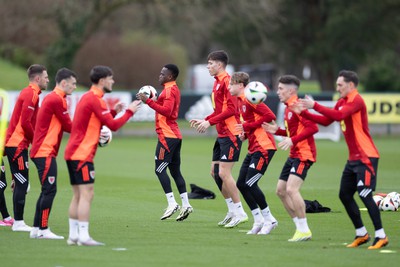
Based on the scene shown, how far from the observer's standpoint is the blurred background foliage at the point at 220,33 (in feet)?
149

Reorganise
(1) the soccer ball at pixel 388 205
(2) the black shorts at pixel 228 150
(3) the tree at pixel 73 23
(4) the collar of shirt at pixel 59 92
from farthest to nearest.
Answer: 1. (3) the tree at pixel 73 23
2. (1) the soccer ball at pixel 388 205
3. (2) the black shorts at pixel 228 150
4. (4) the collar of shirt at pixel 59 92

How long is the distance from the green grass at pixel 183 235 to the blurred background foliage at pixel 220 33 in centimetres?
2404

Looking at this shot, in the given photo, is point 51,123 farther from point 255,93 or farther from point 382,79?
point 382,79

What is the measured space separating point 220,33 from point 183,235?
1609 inches

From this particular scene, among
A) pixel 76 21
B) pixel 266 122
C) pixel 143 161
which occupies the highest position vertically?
pixel 76 21

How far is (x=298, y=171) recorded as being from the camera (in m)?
11.8

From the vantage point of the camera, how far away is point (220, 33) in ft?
172

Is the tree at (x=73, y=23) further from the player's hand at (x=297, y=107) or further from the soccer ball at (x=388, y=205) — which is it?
the player's hand at (x=297, y=107)

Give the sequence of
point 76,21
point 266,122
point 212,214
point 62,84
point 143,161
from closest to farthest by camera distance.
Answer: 1. point 62,84
2. point 266,122
3. point 212,214
4. point 143,161
5. point 76,21

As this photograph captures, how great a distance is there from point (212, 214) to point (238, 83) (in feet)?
9.71

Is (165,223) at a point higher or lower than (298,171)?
lower

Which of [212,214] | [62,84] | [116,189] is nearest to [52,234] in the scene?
[62,84]

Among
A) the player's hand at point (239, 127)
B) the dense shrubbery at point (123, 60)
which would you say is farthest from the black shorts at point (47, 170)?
the dense shrubbery at point (123, 60)

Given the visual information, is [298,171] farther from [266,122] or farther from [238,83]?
[238,83]
